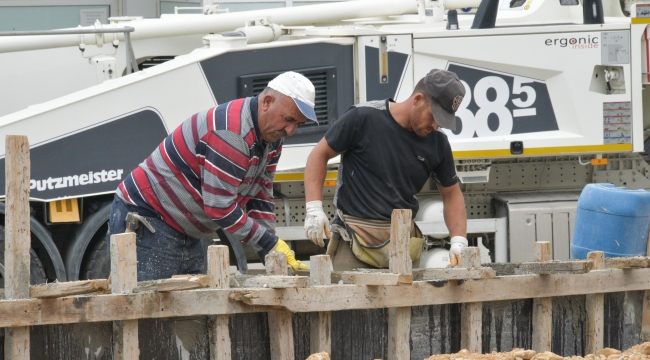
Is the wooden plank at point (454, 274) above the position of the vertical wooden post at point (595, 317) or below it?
above

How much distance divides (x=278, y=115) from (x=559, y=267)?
1680 millimetres

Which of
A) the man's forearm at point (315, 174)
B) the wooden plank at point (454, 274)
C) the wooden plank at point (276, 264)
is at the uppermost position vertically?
the man's forearm at point (315, 174)

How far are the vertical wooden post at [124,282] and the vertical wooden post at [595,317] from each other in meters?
2.57

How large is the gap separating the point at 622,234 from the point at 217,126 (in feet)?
8.95

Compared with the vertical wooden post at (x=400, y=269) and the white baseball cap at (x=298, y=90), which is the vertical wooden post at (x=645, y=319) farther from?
the white baseball cap at (x=298, y=90)

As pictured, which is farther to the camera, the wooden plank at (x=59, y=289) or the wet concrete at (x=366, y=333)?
the wet concrete at (x=366, y=333)

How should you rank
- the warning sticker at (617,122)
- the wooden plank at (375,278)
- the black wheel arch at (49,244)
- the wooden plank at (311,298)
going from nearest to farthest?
1. the wooden plank at (311,298)
2. the wooden plank at (375,278)
3. the black wheel arch at (49,244)
4. the warning sticker at (617,122)

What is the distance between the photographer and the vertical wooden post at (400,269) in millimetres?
4762

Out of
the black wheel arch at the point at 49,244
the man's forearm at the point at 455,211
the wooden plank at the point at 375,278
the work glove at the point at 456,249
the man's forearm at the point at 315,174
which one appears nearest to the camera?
the wooden plank at the point at 375,278

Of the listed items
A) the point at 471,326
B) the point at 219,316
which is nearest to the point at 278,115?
the point at 219,316

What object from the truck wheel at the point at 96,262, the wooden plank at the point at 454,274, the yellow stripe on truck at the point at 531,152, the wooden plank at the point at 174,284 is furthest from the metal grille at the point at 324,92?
the wooden plank at the point at 174,284

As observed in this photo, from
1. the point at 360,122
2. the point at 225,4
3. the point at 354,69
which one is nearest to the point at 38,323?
the point at 360,122

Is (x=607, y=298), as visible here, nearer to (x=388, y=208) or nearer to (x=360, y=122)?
(x=388, y=208)

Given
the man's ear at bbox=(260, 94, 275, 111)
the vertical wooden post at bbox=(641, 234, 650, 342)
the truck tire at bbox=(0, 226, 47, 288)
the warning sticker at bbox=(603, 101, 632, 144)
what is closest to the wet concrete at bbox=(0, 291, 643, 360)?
the vertical wooden post at bbox=(641, 234, 650, 342)
